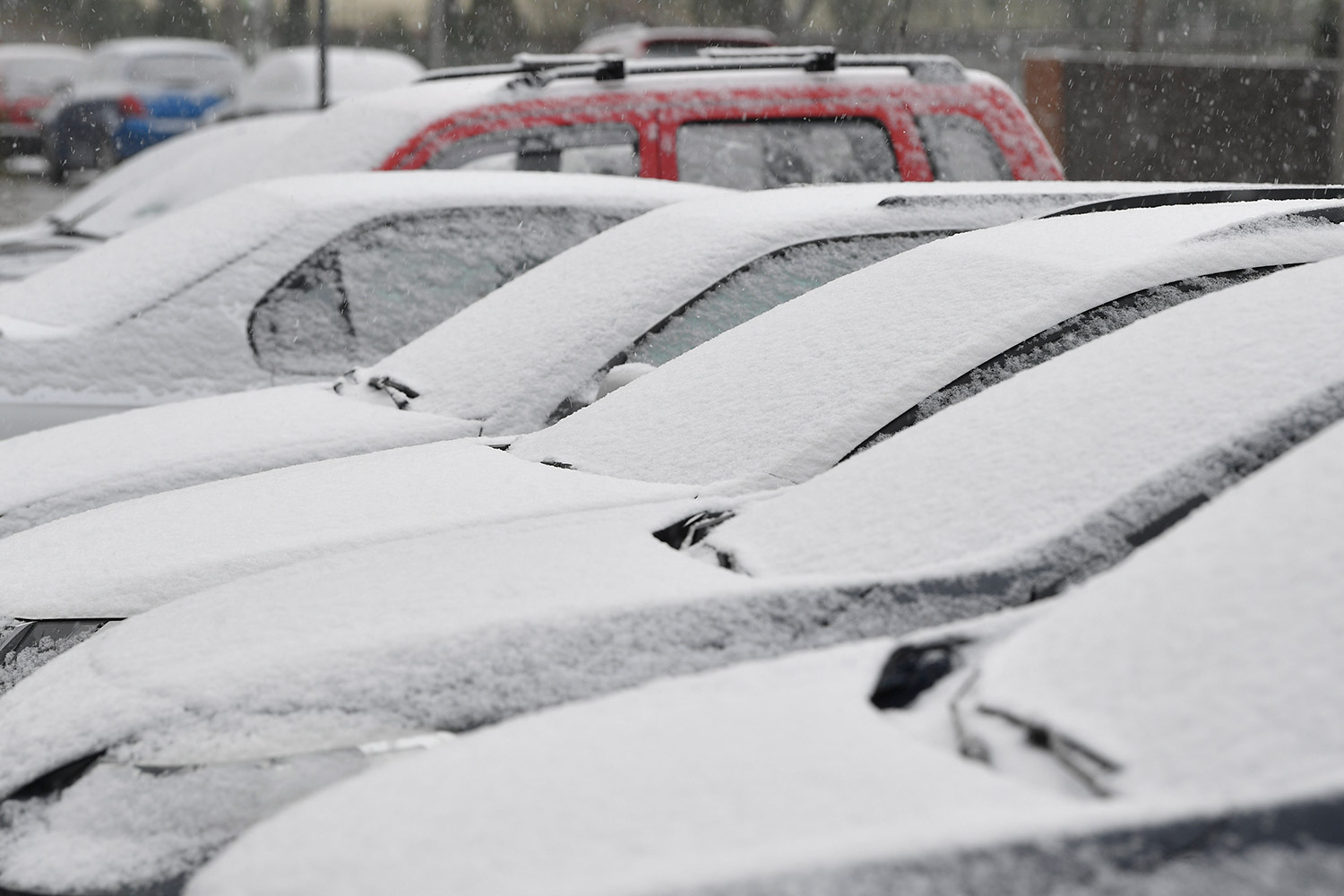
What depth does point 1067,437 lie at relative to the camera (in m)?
2.48

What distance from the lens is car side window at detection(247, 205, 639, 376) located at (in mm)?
4996

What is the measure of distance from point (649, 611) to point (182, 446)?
202 centimetres

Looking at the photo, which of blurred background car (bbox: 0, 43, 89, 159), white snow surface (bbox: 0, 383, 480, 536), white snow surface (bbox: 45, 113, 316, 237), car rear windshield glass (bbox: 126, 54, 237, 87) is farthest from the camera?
blurred background car (bbox: 0, 43, 89, 159)

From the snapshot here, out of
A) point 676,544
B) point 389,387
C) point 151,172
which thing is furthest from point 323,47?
point 676,544

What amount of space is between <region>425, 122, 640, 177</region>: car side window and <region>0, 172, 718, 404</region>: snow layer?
3.11ft

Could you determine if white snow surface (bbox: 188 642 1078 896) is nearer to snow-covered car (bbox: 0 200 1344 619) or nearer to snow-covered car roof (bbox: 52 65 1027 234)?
snow-covered car (bbox: 0 200 1344 619)

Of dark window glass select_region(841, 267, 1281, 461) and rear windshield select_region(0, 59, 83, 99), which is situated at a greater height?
dark window glass select_region(841, 267, 1281, 461)

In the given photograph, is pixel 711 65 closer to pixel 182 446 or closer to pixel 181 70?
pixel 182 446

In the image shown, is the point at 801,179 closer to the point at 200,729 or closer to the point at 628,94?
the point at 628,94

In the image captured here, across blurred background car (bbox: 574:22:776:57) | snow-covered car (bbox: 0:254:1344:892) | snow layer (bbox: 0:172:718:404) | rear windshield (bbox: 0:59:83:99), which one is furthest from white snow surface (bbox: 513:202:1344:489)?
rear windshield (bbox: 0:59:83:99)

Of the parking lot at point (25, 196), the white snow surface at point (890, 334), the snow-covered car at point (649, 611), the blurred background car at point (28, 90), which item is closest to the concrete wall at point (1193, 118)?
the white snow surface at point (890, 334)

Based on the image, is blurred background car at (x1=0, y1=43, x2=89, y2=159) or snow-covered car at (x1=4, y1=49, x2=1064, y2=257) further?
blurred background car at (x1=0, y1=43, x2=89, y2=159)

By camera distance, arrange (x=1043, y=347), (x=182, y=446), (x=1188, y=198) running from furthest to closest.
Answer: (x=182, y=446) → (x=1188, y=198) → (x=1043, y=347)

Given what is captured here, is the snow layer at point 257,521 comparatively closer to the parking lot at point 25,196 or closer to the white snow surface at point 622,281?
the white snow surface at point 622,281
